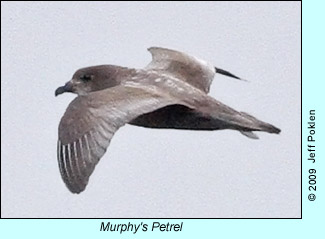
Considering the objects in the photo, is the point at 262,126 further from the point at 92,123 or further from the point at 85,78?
the point at 85,78

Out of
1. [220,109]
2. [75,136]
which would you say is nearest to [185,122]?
[220,109]

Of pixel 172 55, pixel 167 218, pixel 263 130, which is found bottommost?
pixel 167 218

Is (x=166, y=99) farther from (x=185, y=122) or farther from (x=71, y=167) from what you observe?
(x=71, y=167)

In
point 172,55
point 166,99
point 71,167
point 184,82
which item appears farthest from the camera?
point 172,55

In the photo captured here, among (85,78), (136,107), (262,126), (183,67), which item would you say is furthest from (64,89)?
(262,126)

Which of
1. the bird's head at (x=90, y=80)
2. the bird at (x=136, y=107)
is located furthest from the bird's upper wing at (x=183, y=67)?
the bird's head at (x=90, y=80)

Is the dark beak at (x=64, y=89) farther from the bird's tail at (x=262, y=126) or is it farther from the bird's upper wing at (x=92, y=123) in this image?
the bird's tail at (x=262, y=126)

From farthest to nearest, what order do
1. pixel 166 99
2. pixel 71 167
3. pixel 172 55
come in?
1. pixel 172 55
2. pixel 166 99
3. pixel 71 167
